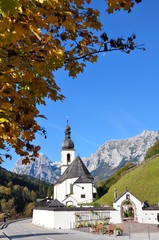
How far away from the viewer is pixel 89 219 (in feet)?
120

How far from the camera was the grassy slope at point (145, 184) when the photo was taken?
47.7 meters

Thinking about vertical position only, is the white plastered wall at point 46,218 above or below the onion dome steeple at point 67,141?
below

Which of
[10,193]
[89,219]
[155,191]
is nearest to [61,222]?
[89,219]

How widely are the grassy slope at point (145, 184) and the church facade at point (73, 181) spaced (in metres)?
5.67

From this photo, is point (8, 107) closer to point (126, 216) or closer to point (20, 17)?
point (20, 17)

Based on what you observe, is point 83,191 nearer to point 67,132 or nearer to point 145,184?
point 145,184

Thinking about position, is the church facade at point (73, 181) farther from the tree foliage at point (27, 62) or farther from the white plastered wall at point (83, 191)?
the tree foliage at point (27, 62)

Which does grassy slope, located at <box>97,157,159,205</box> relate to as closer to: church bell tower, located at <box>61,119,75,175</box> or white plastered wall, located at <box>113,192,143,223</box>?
white plastered wall, located at <box>113,192,143,223</box>

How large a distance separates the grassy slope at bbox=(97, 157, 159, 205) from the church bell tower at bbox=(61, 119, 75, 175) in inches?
928

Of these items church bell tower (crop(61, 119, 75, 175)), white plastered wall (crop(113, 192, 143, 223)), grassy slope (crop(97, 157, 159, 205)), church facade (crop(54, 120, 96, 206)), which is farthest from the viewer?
church bell tower (crop(61, 119, 75, 175))

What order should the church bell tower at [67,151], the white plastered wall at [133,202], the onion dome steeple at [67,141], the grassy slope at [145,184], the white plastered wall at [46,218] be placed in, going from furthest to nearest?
the onion dome steeple at [67,141], the church bell tower at [67,151], the grassy slope at [145,184], the white plastered wall at [133,202], the white plastered wall at [46,218]

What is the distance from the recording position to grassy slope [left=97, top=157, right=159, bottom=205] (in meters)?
47.7

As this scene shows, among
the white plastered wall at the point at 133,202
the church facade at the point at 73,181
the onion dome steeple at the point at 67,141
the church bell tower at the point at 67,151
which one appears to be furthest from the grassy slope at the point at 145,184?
the onion dome steeple at the point at 67,141

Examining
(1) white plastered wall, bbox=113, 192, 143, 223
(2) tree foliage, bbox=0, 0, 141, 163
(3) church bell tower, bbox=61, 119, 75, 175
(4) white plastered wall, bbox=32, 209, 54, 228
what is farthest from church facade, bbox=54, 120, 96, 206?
(2) tree foliage, bbox=0, 0, 141, 163
